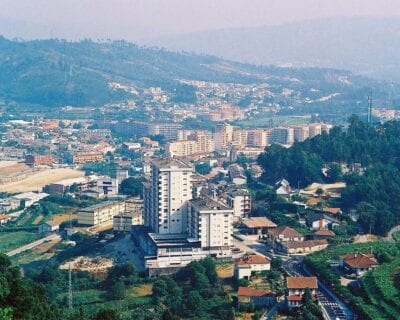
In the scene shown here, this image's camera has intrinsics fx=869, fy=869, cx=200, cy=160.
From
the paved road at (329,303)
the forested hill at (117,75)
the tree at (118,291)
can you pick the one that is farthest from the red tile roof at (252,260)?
the forested hill at (117,75)

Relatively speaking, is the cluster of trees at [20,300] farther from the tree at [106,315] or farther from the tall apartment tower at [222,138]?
the tall apartment tower at [222,138]

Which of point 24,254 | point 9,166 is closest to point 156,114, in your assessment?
point 9,166

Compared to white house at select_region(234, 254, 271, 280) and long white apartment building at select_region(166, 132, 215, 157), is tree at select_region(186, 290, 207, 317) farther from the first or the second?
long white apartment building at select_region(166, 132, 215, 157)

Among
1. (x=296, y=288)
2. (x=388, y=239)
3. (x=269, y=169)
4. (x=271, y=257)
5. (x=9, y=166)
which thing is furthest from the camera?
(x=9, y=166)

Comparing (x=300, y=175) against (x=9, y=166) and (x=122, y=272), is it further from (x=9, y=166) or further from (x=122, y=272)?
(x=9, y=166)

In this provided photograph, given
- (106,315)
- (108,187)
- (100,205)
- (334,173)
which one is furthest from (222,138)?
(106,315)

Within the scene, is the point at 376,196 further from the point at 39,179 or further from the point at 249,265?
the point at 39,179
